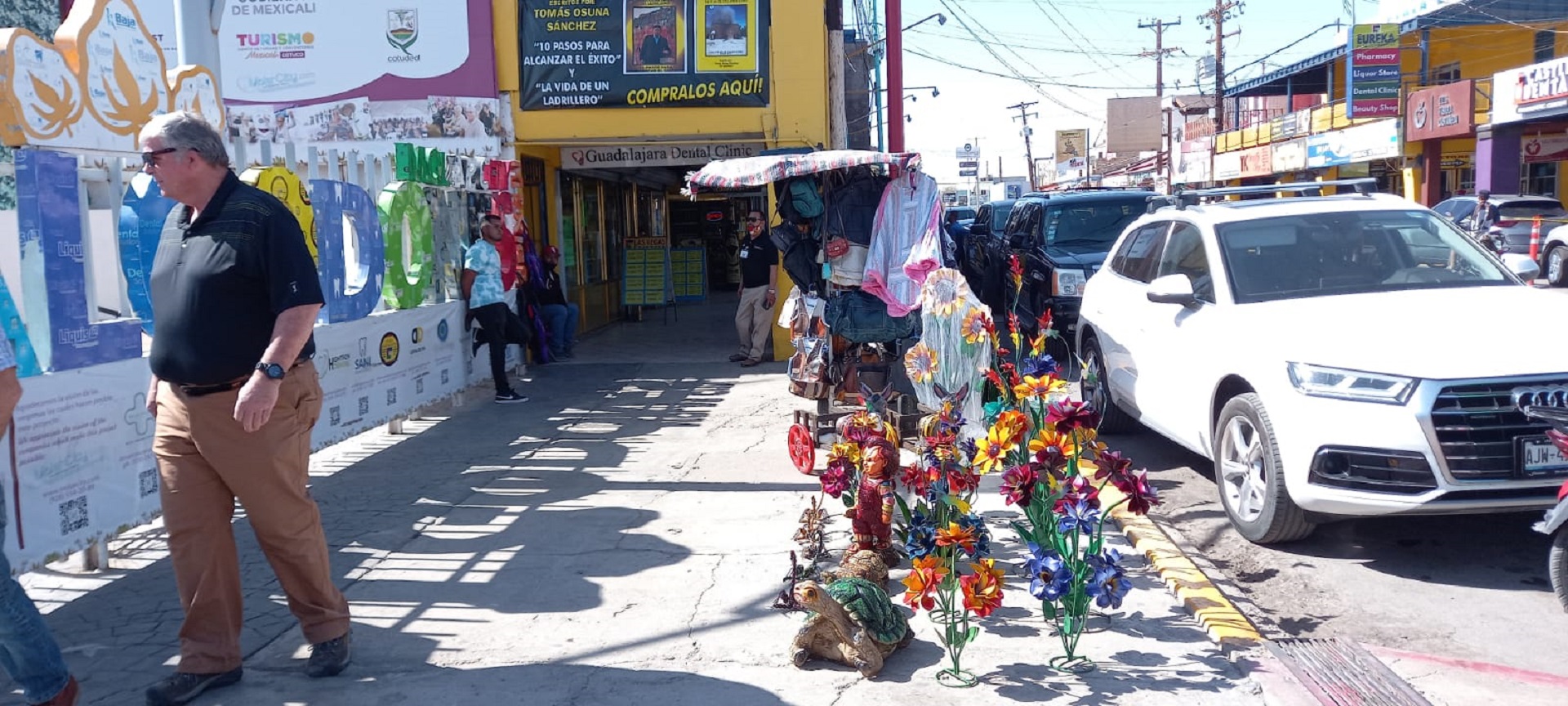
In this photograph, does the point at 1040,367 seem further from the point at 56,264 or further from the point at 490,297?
the point at 490,297

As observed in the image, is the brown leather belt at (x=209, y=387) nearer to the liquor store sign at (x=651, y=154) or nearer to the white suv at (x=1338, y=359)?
the white suv at (x=1338, y=359)

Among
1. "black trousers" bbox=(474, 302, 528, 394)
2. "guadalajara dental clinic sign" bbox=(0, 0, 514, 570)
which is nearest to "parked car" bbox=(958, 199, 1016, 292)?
"black trousers" bbox=(474, 302, 528, 394)

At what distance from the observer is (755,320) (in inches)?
506

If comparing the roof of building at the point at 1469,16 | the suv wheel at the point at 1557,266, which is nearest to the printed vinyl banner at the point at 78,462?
the suv wheel at the point at 1557,266

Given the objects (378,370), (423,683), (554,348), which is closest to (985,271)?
(554,348)

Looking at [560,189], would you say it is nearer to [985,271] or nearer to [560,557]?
[985,271]

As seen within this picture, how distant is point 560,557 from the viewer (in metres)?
5.80

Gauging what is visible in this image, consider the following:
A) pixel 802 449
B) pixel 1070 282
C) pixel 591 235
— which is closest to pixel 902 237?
pixel 802 449

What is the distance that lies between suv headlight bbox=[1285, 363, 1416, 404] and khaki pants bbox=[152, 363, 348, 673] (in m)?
4.03

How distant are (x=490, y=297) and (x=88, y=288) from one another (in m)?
4.51

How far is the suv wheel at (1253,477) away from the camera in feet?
17.7

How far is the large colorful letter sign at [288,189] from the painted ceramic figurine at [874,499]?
11.7 feet

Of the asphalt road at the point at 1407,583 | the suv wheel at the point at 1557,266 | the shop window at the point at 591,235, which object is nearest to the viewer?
the asphalt road at the point at 1407,583

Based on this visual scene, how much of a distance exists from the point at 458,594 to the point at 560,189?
10.3 m
